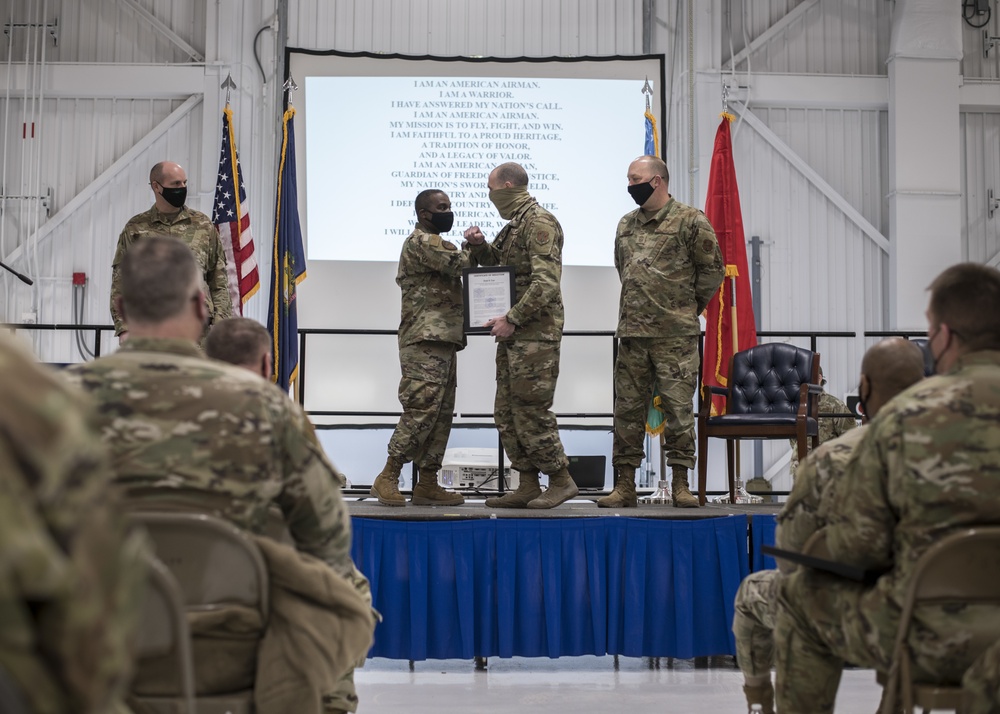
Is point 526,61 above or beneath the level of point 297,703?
above


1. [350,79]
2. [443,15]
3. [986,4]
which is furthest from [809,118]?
[350,79]

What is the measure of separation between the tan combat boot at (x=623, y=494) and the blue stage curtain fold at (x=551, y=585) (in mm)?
420

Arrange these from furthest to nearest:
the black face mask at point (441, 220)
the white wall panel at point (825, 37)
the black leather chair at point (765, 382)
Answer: the white wall panel at point (825, 37) → the black leather chair at point (765, 382) → the black face mask at point (441, 220)

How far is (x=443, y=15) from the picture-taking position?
8.60 m

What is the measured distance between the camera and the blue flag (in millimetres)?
6402

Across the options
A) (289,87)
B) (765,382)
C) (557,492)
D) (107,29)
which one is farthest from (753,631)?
(107,29)

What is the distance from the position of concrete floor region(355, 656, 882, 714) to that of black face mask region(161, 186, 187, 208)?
2.42 m

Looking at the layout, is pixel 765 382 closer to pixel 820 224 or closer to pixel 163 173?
pixel 163 173

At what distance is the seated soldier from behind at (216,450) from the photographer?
1678mm

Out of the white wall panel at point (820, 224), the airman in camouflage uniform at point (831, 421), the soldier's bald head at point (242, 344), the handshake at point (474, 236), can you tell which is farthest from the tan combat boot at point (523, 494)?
the white wall panel at point (820, 224)

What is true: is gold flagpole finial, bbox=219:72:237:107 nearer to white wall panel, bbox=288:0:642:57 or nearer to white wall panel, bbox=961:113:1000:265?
white wall panel, bbox=288:0:642:57

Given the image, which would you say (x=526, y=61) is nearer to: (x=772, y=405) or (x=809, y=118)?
(x=809, y=118)

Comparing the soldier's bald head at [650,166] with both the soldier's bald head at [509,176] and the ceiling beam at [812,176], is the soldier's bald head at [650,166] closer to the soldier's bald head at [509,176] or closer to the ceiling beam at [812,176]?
the soldier's bald head at [509,176]

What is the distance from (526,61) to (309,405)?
340 cm
